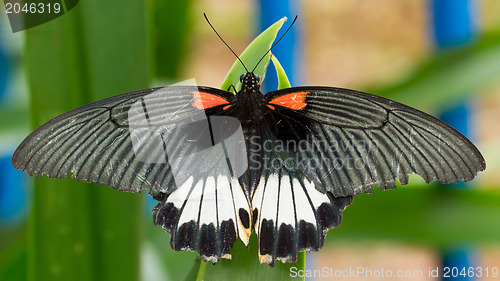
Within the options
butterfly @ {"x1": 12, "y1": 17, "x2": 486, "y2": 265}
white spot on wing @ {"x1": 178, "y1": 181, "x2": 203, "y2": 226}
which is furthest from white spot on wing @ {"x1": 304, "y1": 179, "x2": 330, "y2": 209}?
white spot on wing @ {"x1": 178, "y1": 181, "x2": 203, "y2": 226}

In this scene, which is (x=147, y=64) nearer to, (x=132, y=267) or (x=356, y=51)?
(x=132, y=267)

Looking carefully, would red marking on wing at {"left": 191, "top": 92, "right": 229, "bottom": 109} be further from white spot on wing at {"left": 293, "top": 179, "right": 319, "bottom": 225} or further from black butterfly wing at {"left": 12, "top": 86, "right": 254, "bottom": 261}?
white spot on wing at {"left": 293, "top": 179, "right": 319, "bottom": 225}

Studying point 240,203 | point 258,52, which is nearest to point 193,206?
point 240,203

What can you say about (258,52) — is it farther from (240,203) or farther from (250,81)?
(240,203)

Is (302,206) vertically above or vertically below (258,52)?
below

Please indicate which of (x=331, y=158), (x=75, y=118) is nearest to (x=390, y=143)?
(x=331, y=158)

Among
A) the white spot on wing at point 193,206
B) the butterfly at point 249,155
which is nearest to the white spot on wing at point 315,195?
the butterfly at point 249,155
